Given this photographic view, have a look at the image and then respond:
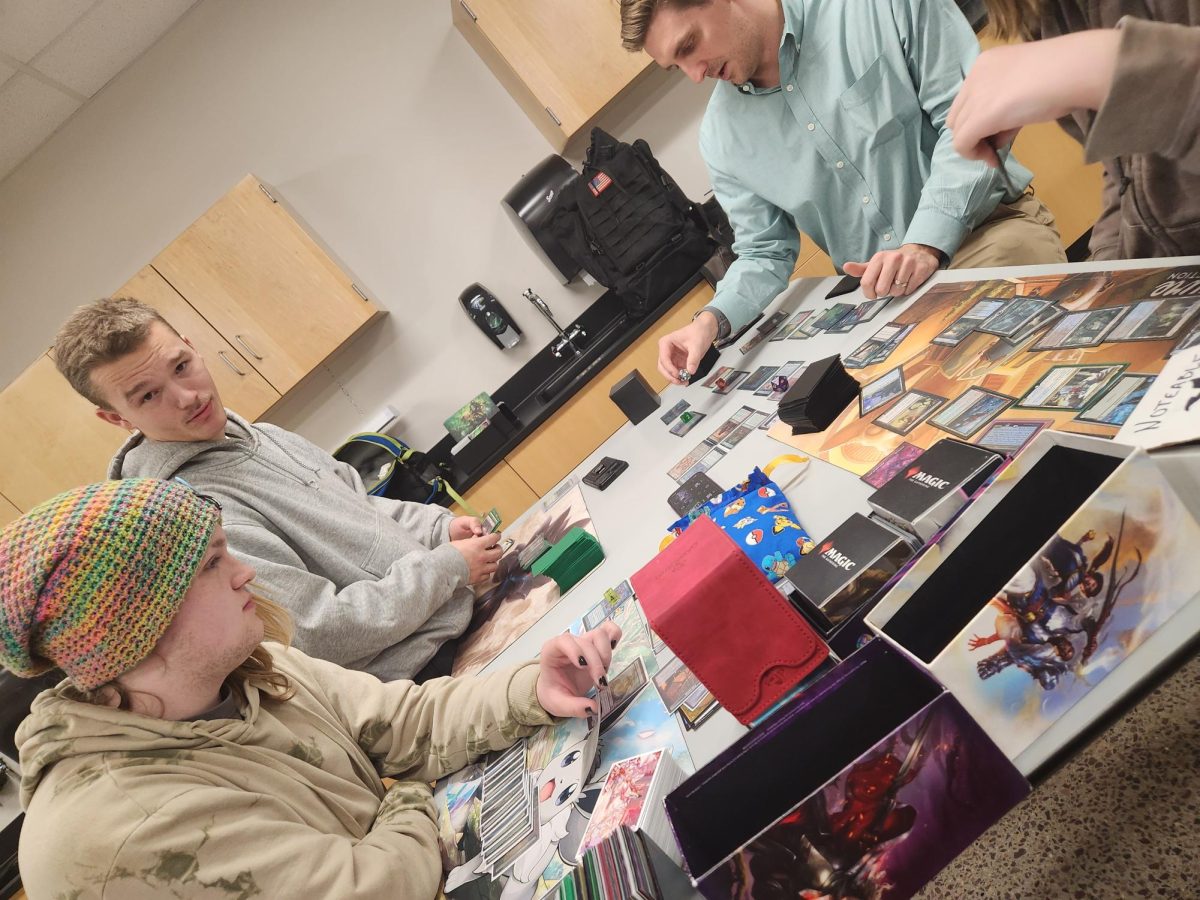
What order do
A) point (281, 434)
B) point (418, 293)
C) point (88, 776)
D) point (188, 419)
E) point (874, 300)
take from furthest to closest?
point (418, 293) < point (281, 434) < point (188, 419) < point (874, 300) < point (88, 776)

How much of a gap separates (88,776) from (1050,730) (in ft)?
3.38

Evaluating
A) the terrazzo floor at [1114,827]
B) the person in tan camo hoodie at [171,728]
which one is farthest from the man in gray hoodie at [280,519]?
the terrazzo floor at [1114,827]

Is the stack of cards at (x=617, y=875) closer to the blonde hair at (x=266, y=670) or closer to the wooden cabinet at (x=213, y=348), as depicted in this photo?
the blonde hair at (x=266, y=670)

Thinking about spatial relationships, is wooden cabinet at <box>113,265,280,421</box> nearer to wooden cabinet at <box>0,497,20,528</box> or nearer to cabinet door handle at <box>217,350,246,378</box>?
cabinet door handle at <box>217,350,246,378</box>

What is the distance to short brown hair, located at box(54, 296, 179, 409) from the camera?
1479 mm

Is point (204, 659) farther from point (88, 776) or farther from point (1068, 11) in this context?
point (1068, 11)

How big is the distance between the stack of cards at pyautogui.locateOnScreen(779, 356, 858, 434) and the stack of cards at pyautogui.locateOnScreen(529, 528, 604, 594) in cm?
51

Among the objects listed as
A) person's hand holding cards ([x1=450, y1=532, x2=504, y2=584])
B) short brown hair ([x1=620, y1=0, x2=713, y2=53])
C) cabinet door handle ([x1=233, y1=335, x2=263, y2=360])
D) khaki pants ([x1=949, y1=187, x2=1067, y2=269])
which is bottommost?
khaki pants ([x1=949, y1=187, x2=1067, y2=269])

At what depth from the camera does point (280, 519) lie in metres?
1.61

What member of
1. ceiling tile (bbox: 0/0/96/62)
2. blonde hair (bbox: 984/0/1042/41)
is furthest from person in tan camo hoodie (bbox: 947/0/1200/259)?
ceiling tile (bbox: 0/0/96/62)

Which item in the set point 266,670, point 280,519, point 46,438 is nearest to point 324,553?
point 280,519

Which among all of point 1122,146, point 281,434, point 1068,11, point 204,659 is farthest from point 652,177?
point 204,659

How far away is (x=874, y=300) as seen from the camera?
1.47 meters

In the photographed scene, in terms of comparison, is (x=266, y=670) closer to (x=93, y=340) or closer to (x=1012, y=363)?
(x=93, y=340)
